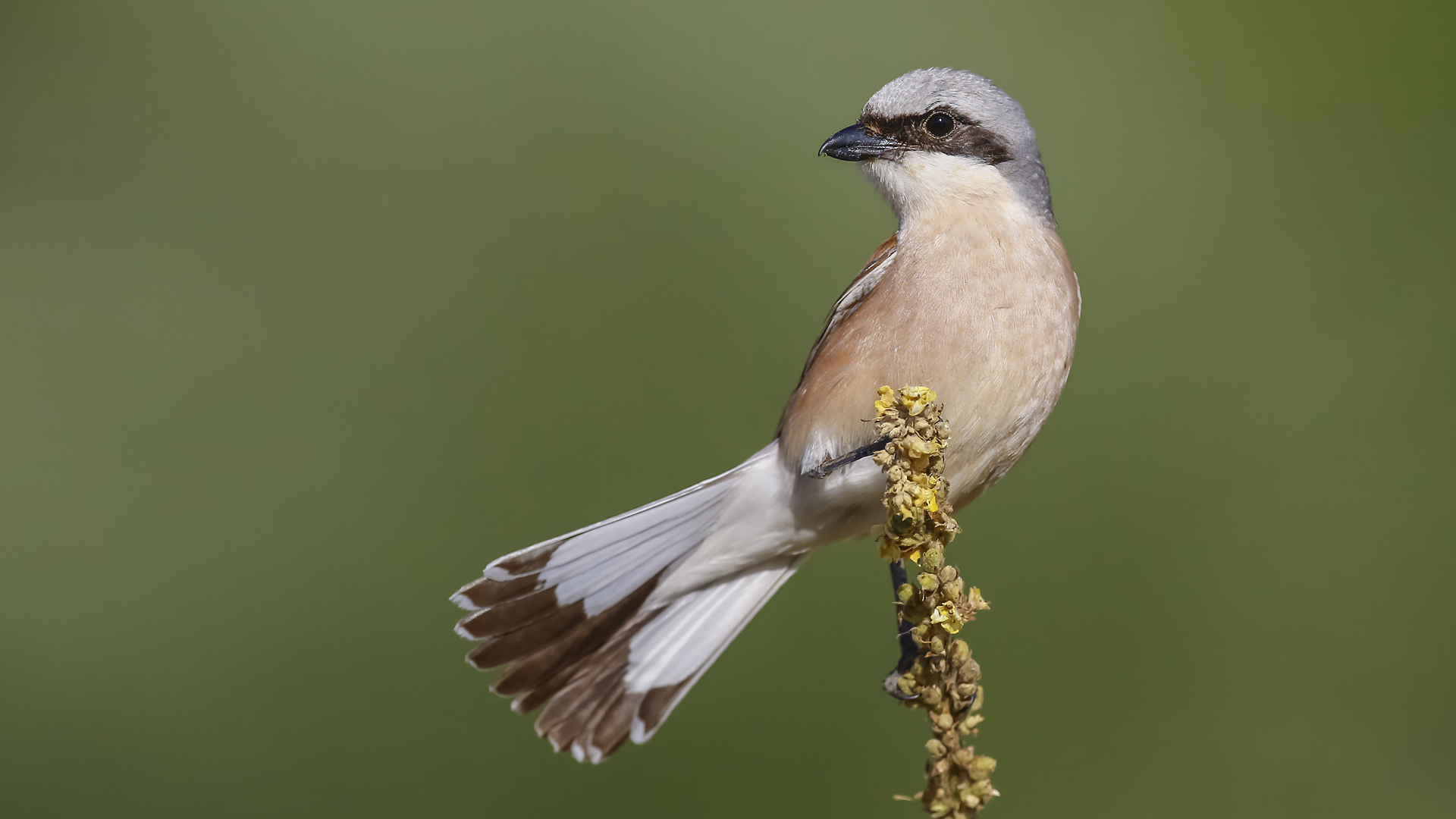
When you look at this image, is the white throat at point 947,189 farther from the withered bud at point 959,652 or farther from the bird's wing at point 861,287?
the withered bud at point 959,652

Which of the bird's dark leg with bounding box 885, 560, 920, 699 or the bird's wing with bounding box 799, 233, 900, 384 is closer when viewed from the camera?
the bird's dark leg with bounding box 885, 560, 920, 699

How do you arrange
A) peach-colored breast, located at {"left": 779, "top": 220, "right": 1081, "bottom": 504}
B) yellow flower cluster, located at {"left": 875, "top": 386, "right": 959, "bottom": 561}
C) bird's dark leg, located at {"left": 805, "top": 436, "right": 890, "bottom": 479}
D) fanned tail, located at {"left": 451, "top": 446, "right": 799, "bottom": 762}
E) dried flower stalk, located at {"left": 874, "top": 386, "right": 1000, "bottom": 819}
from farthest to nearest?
fanned tail, located at {"left": 451, "top": 446, "right": 799, "bottom": 762} → bird's dark leg, located at {"left": 805, "top": 436, "right": 890, "bottom": 479} → peach-colored breast, located at {"left": 779, "top": 220, "right": 1081, "bottom": 504} → yellow flower cluster, located at {"left": 875, "top": 386, "right": 959, "bottom": 561} → dried flower stalk, located at {"left": 874, "top": 386, "right": 1000, "bottom": 819}

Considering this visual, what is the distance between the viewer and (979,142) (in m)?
2.45

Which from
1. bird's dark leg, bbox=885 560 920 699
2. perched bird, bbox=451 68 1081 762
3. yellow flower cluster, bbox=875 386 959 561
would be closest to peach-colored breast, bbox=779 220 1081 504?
perched bird, bbox=451 68 1081 762

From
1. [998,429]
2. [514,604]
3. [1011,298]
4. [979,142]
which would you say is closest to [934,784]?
[998,429]

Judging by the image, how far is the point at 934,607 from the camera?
58.7 inches

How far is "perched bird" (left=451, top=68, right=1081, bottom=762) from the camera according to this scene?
7.43 ft

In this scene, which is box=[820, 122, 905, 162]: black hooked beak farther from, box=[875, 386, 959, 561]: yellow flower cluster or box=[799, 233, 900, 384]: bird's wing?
box=[875, 386, 959, 561]: yellow flower cluster

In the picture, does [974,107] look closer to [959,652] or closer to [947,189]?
[947,189]

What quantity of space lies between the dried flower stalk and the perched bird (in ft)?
2.16

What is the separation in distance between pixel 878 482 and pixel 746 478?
1.30ft

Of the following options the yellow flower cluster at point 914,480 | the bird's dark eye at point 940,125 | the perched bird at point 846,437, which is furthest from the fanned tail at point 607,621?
the yellow flower cluster at point 914,480

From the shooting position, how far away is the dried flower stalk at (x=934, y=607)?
4.66 ft

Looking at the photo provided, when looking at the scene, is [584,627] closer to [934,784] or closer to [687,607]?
[687,607]
